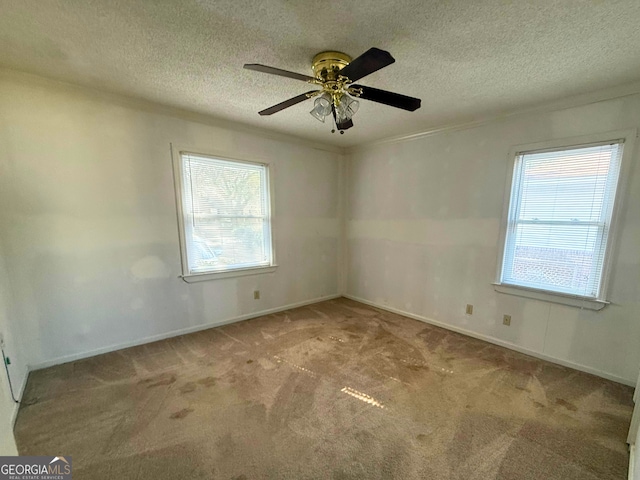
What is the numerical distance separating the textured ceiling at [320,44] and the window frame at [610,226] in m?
0.40

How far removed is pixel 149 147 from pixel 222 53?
147 centimetres

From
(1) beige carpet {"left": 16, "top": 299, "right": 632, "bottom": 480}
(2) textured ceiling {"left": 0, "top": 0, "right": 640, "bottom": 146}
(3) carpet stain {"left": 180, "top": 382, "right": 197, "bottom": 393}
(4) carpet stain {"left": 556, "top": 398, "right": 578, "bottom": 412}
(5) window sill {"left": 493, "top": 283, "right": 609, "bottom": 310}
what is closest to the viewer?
(2) textured ceiling {"left": 0, "top": 0, "right": 640, "bottom": 146}

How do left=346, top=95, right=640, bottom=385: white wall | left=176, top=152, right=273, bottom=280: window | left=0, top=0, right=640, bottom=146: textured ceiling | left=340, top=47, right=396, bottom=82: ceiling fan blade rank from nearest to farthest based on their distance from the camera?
left=340, top=47, right=396, bottom=82: ceiling fan blade
left=0, top=0, right=640, bottom=146: textured ceiling
left=346, top=95, right=640, bottom=385: white wall
left=176, top=152, right=273, bottom=280: window

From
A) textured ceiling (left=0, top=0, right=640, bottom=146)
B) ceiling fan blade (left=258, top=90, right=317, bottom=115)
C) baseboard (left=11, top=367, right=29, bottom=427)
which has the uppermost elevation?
textured ceiling (left=0, top=0, right=640, bottom=146)

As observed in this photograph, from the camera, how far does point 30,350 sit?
7.45 feet

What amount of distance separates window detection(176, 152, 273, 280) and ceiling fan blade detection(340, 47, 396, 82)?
214 centimetres

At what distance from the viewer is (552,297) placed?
248 cm

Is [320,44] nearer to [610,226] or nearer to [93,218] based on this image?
[93,218]

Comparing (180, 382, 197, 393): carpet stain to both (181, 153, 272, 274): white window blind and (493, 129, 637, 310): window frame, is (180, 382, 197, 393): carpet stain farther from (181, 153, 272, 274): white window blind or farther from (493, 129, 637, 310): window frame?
(493, 129, 637, 310): window frame

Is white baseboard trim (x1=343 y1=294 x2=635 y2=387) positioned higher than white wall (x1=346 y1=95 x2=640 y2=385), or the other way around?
white wall (x1=346 y1=95 x2=640 y2=385)

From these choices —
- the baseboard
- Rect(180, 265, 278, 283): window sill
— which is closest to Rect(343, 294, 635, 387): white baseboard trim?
Rect(180, 265, 278, 283): window sill

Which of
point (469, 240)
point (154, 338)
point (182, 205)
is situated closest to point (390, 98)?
point (469, 240)

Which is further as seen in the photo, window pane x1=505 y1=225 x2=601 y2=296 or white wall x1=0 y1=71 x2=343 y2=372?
window pane x1=505 y1=225 x2=601 y2=296

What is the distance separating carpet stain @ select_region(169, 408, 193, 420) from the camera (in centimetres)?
178
